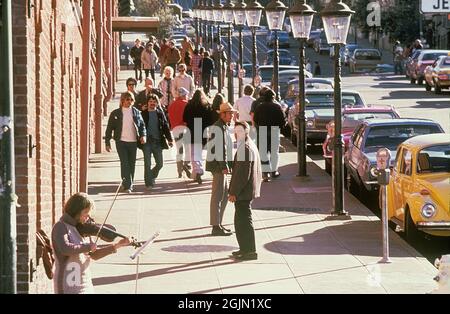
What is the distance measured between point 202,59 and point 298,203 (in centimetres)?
2818

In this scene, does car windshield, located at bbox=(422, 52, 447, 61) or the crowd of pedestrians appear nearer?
the crowd of pedestrians

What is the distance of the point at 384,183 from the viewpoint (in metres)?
16.0

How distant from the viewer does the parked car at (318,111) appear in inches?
1243

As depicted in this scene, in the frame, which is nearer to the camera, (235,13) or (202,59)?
(235,13)

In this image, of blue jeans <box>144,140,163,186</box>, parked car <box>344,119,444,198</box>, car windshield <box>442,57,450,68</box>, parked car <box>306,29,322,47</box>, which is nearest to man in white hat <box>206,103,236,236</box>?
blue jeans <box>144,140,163,186</box>

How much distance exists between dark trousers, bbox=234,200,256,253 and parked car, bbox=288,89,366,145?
14.8m

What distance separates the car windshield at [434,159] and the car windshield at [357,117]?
950cm

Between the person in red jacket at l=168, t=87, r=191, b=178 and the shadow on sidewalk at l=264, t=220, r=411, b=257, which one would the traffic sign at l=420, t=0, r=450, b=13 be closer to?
the shadow on sidewalk at l=264, t=220, r=411, b=257

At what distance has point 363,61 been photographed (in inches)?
2990

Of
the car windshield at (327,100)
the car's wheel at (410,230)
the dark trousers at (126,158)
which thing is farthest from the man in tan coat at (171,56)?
the car's wheel at (410,230)

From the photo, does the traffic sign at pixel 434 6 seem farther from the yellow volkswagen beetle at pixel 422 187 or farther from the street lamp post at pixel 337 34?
the street lamp post at pixel 337 34

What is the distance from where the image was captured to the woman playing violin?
10555 mm
